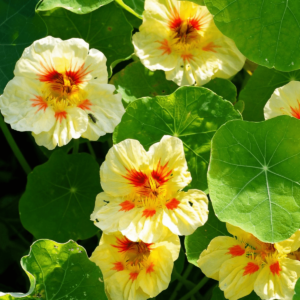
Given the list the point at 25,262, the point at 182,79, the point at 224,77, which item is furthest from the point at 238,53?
the point at 25,262

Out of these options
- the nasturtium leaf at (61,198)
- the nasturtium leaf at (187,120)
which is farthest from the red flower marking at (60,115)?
the nasturtium leaf at (61,198)

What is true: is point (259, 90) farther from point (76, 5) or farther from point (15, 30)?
point (15, 30)

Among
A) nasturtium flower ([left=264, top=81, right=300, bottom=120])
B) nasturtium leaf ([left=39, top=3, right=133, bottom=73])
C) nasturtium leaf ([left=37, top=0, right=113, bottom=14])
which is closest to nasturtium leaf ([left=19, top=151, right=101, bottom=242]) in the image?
nasturtium leaf ([left=39, top=3, right=133, bottom=73])

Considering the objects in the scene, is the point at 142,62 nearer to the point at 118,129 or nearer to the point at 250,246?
the point at 118,129

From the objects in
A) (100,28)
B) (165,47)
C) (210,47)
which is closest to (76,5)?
(100,28)

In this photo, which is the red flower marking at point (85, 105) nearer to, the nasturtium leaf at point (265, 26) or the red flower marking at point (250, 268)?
the nasturtium leaf at point (265, 26)

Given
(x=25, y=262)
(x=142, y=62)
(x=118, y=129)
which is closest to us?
(x=25, y=262)
